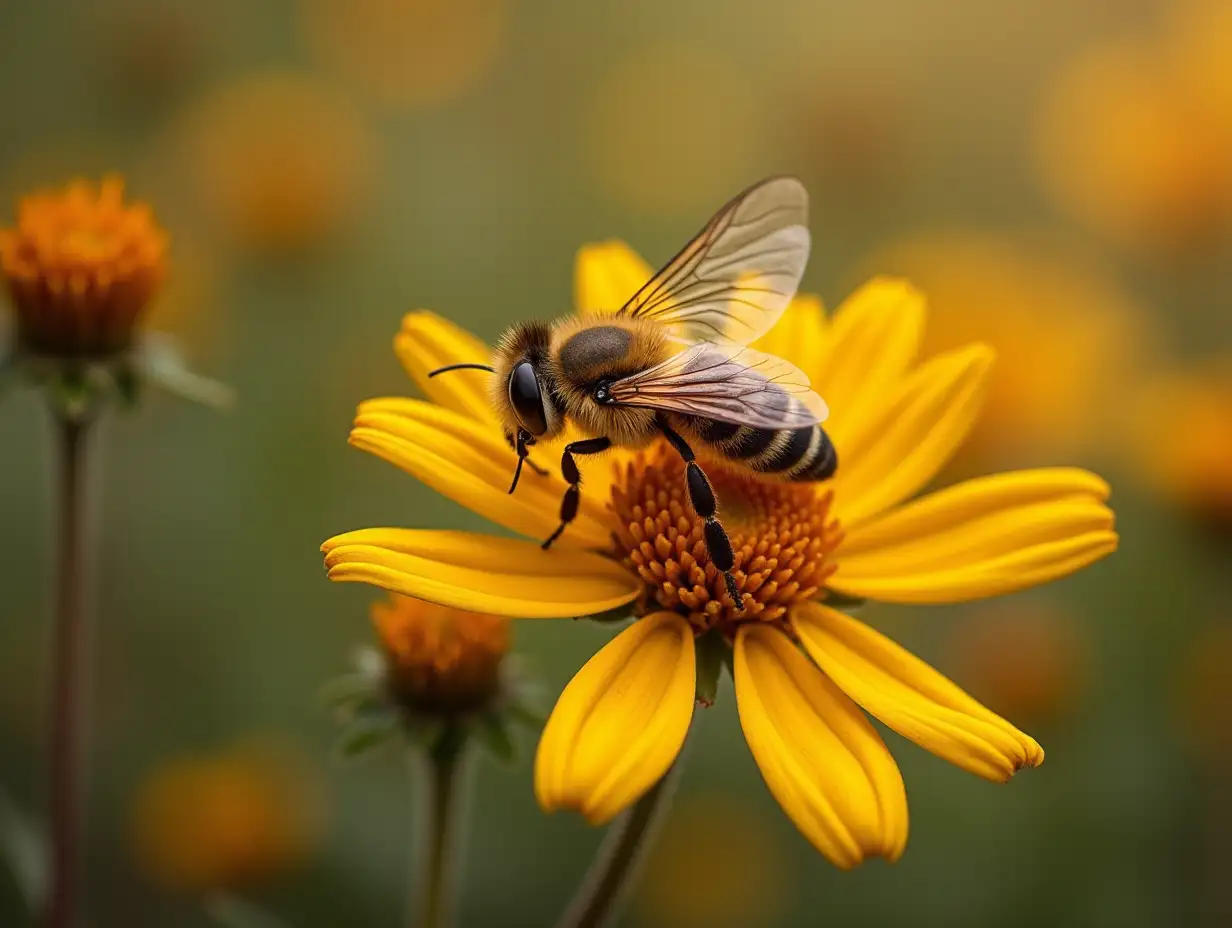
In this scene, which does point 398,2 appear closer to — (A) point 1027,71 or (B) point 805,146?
(B) point 805,146

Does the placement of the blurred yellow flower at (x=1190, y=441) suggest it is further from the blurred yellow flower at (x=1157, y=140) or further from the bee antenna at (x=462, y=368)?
the bee antenna at (x=462, y=368)

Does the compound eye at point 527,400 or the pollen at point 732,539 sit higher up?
the compound eye at point 527,400


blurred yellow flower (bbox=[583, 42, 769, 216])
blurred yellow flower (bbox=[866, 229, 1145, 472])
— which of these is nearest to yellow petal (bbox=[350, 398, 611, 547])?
blurred yellow flower (bbox=[866, 229, 1145, 472])

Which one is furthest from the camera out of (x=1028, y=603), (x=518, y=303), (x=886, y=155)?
(x=886, y=155)

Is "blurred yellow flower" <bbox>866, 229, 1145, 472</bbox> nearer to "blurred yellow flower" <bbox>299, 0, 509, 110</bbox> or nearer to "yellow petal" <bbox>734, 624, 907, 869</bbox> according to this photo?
"yellow petal" <bbox>734, 624, 907, 869</bbox>

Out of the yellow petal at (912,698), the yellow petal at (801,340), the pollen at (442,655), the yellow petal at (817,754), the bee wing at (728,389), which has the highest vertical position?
the yellow petal at (801,340)

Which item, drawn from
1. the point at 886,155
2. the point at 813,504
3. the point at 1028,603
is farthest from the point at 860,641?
the point at 886,155

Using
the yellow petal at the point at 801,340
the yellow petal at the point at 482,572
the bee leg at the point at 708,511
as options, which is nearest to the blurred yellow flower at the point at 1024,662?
the yellow petal at the point at 801,340
